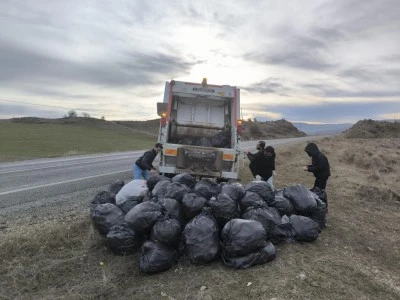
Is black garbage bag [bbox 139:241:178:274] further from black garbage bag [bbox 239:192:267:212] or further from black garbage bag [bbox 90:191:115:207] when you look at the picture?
black garbage bag [bbox 90:191:115:207]

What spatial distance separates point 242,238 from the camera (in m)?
4.22

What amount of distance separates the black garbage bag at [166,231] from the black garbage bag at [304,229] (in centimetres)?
162

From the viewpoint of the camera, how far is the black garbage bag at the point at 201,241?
4.34 metres

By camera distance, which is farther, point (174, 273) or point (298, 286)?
point (174, 273)

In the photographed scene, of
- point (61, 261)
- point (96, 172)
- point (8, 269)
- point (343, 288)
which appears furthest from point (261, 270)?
point (96, 172)

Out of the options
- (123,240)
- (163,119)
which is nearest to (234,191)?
(123,240)

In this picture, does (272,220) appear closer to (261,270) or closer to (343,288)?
(261,270)

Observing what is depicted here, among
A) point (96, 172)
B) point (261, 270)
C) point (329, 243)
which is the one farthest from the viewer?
point (96, 172)

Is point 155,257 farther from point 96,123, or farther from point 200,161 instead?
point 96,123

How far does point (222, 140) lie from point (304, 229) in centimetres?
475

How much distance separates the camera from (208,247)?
4.36 m

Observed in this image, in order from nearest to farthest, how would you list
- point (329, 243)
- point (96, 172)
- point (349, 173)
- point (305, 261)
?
1. point (305, 261)
2. point (329, 243)
3. point (96, 172)
4. point (349, 173)

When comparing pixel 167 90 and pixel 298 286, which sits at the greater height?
pixel 167 90

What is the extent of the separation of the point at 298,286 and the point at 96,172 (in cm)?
949
